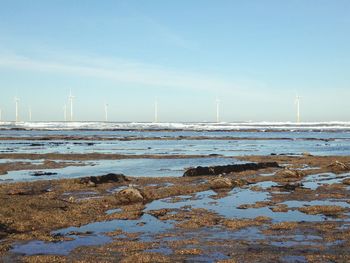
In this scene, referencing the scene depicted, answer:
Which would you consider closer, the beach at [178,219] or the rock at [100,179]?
the beach at [178,219]

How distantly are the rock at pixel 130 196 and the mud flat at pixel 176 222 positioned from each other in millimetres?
46

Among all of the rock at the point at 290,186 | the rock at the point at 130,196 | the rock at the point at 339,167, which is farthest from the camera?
the rock at the point at 339,167

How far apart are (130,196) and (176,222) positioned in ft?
16.5

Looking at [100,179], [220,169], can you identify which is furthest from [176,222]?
[220,169]

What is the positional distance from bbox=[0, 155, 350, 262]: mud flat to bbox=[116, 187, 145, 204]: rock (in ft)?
0.15

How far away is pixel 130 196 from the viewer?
65.7 feet

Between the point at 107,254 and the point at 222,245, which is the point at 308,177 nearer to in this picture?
the point at 222,245

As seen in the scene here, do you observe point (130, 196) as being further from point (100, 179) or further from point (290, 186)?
point (290, 186)

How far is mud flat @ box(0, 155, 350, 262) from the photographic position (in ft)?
37.7

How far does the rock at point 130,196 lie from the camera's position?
19.7 m

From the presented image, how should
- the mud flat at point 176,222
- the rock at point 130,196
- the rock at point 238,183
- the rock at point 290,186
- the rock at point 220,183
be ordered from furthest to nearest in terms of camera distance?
the rock at point 238,183
the rock at point 220,183
the rock at point 290,186
the rock at point 130,196
the mud flat at point 176,222

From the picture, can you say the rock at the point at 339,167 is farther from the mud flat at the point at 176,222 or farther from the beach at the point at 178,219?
the mud flat at the point at 176,222

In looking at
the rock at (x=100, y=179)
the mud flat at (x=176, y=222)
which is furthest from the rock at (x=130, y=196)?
the rock at (x=100, y=179)

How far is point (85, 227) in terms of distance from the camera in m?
14.9
